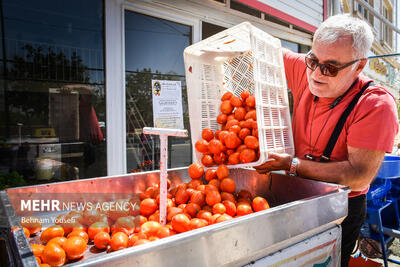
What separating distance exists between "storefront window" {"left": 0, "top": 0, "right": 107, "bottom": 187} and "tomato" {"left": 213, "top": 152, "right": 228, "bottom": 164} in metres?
2.07

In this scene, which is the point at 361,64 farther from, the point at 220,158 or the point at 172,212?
the point at 172,212

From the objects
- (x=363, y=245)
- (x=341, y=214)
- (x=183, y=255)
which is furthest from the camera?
(x=363, y=245)

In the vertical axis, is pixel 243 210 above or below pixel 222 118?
below

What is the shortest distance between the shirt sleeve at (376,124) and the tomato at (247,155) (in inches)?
22.5

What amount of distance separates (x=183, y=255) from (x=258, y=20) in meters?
5.07

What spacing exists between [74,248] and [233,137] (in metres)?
1.14

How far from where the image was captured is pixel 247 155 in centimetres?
172

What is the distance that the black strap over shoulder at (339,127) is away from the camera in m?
1.60

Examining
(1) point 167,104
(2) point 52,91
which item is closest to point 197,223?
(2) point 52,91

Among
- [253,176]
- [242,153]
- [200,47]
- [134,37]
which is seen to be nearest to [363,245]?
[253,176]

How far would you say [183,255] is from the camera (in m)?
0.90

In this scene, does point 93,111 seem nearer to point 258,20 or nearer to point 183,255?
point 183,255

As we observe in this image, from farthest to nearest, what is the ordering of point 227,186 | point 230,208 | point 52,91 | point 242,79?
point 52,91 < point 242,79 < point 227,186 < point 230,208

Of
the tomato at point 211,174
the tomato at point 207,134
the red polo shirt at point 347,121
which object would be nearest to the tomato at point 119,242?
the tomato at point 211,174
